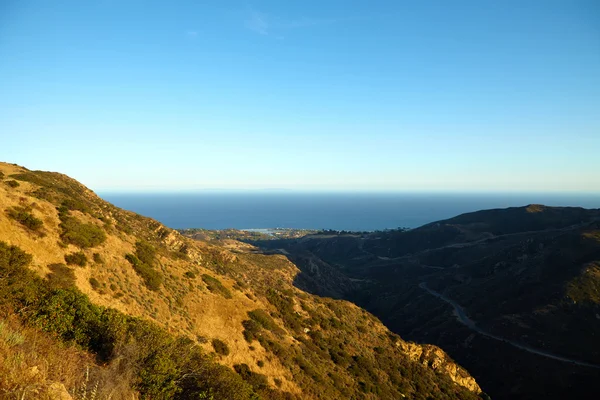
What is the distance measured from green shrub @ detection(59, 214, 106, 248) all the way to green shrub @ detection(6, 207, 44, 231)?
5.93 ft

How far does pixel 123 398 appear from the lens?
31.4 feet

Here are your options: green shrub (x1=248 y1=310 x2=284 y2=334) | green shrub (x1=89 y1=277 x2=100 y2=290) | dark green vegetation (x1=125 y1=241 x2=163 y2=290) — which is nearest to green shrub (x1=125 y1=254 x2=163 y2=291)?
dark green vegetation (x1=125 y1=241 x2=163 y2=290)

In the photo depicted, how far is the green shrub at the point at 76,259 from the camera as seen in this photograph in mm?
22231

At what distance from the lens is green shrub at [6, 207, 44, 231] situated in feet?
71.8

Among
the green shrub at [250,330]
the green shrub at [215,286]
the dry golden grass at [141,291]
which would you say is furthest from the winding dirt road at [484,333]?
the green shrub at [215,286]

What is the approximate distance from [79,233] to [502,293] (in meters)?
91.8

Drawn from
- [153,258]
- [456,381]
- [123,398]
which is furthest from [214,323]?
[456,381]

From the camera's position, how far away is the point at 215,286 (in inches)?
1268

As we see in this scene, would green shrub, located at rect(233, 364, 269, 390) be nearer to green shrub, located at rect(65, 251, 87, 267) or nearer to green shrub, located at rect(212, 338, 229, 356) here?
green shrub, located at rect(212, 338, 229, 356)

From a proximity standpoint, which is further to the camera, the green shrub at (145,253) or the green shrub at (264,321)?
the green shrub at (264,321)

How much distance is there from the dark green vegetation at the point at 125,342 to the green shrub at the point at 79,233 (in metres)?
8.17

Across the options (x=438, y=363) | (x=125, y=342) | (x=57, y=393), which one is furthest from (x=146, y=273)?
(x=438, y=363)

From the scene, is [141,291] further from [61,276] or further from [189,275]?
[189,275]

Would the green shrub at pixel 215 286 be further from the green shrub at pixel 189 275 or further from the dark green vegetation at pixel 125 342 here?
the dark green vegetation at pixel 125 342
